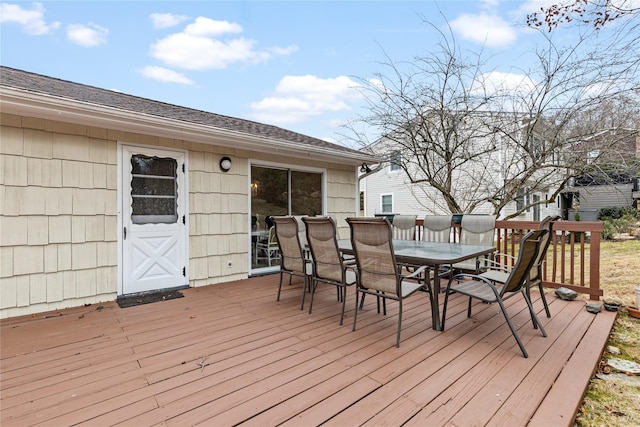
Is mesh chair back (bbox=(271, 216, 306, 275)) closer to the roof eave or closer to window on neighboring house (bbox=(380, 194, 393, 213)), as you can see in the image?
the roof eave

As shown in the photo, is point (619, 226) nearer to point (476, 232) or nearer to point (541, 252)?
point (476, 232)

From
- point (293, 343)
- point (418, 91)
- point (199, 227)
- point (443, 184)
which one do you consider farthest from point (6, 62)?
point (443, 184)

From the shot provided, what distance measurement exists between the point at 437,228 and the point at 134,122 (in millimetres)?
4643

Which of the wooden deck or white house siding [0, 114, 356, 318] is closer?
the wooden deck

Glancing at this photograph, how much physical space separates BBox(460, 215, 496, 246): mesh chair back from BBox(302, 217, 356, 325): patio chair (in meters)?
2.17

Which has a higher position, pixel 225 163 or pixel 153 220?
pixel 225 163

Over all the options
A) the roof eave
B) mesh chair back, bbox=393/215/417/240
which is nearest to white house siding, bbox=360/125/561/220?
mesh chair back, bbox=393/215/417/240

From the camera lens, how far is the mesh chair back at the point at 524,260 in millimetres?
2504

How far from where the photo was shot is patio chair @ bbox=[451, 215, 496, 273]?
170 inches

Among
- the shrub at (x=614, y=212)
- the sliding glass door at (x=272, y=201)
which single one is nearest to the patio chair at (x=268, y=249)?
the sliding glass door at (x=272, y=201)

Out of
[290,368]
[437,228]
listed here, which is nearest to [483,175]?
[437,228]

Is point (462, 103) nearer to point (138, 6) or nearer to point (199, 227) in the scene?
point (199, 227)

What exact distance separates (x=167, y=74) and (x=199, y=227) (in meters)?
10.6

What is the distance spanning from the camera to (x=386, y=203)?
47.6 feet
